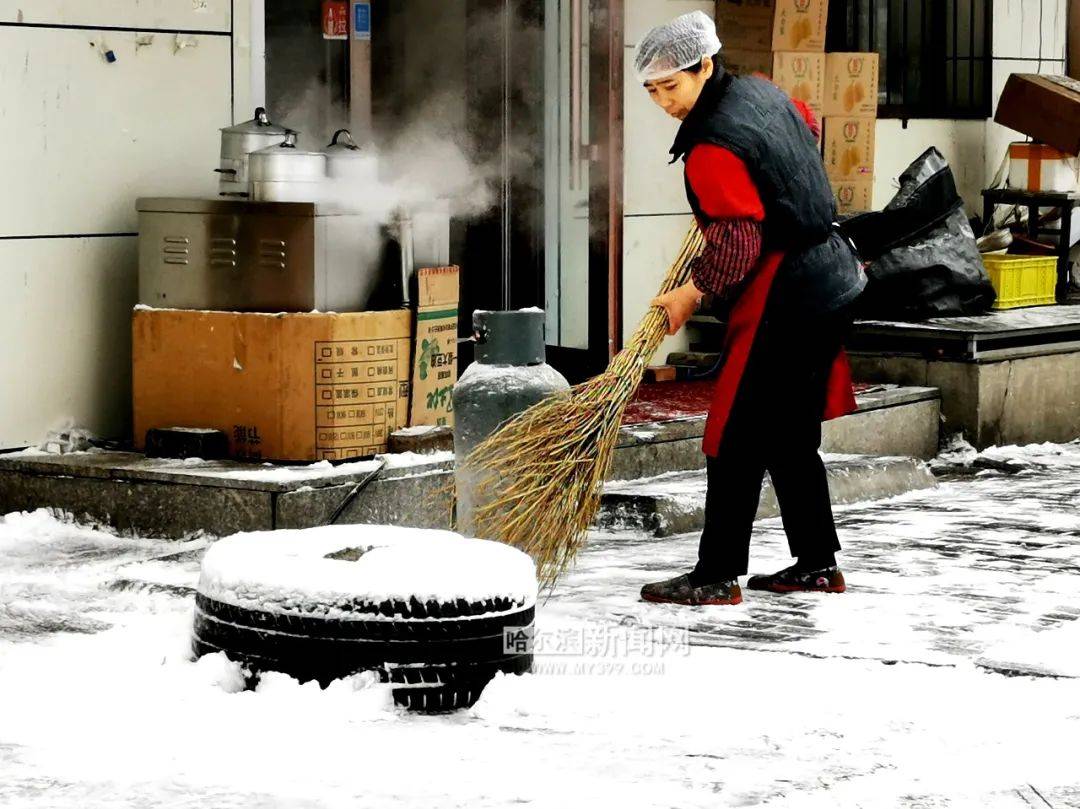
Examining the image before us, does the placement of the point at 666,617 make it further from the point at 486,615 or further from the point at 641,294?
the point at 641,294

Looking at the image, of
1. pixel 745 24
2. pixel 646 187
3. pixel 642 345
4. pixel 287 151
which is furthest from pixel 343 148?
pixel 745 24

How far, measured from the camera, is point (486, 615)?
499cm

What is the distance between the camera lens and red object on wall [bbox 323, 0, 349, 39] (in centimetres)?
1022

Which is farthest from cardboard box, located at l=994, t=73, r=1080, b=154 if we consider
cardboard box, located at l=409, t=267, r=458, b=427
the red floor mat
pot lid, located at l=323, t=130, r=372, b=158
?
pot lid, located at l=323, t=130, r=372, b=158

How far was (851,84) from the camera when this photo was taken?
1214 centimetres

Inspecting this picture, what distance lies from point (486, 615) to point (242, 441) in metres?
2.91

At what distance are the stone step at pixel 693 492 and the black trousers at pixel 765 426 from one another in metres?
1.37

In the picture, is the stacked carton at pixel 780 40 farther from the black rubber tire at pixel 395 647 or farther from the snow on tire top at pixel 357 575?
the black rubber tire at pixel 395 647

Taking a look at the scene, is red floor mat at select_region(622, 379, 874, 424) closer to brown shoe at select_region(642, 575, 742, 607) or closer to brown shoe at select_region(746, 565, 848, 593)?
brown shoe at select_region(746, 565, 848, 593)

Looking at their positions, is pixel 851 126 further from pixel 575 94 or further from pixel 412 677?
pixel 412 677

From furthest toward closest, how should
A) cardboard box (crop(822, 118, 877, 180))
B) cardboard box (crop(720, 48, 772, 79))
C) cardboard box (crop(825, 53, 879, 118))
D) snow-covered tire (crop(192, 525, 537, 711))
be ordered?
cardboard box (crop(822, 118, 877, 180)), cardboard box (crop(825, 53, 879, 118)), cardboard box (crop(720, 48, 772, 79)), snow-covered tire (crop(192, 525, 537, 711))

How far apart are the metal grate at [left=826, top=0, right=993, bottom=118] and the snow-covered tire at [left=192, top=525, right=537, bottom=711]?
8.12m

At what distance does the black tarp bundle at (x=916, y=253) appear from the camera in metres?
10.8

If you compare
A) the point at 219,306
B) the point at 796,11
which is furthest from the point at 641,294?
the point at 219,306
